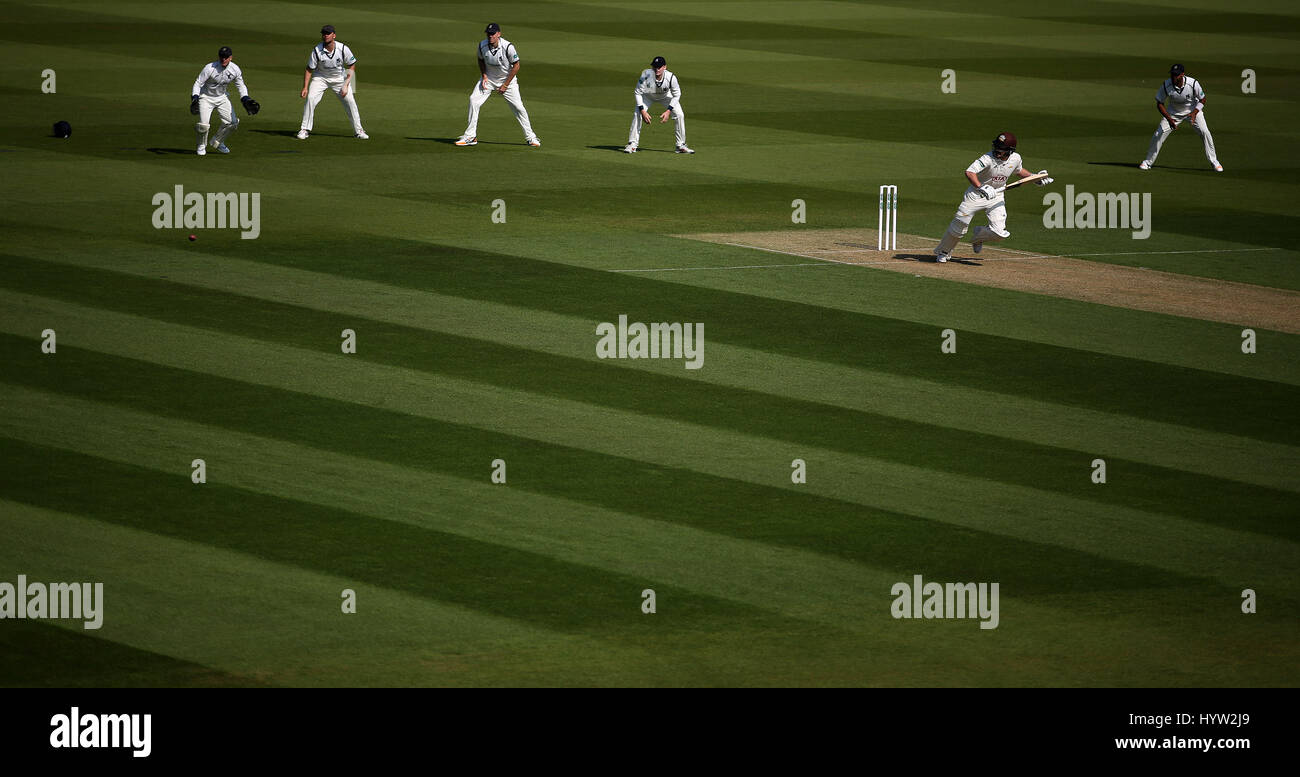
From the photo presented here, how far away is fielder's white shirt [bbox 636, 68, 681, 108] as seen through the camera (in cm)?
2959

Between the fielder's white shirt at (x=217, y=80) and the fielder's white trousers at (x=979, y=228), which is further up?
the fielder's white shirt at (x=217, y=80)

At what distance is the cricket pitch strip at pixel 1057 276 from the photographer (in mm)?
20500

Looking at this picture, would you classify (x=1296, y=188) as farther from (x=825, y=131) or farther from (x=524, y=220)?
(x=524, y=220)

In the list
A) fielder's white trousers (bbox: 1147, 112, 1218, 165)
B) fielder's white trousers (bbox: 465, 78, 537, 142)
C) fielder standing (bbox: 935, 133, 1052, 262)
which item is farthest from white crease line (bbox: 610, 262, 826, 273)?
fielder's white trousers (bbox: 1147, 112, 1218, 165)

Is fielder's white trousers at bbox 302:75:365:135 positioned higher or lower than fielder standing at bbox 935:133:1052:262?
higher

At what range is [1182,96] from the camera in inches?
1169

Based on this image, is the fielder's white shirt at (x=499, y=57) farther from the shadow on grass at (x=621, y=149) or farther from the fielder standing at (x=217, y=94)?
the fielder standing at (x=217, y=94)

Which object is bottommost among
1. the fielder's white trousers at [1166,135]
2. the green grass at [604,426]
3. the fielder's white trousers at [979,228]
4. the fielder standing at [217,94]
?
the green grass at [604,426]

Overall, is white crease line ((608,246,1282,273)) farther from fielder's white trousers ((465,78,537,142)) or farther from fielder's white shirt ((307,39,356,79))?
fielder's white shirt ((307,39,356,79))

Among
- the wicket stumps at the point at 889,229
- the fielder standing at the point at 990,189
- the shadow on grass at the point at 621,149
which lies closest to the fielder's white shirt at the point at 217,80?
the shadow on grass at the point at 621,149

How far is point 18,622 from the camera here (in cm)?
1132

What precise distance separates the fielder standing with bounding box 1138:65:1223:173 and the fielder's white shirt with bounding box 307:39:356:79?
548 inches

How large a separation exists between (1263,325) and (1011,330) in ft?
10.0

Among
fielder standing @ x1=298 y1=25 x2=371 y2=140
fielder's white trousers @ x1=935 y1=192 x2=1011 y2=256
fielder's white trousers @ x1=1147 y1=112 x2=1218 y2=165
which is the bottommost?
fielder's white trousers @ x1=935 y1=192 x2=1011 y2=256
